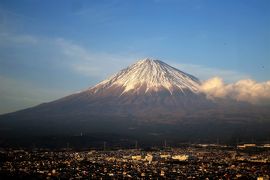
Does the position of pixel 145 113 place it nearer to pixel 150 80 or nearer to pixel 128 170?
pixel 150 80

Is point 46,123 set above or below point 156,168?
above

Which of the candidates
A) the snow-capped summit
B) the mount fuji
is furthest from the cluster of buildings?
the snow-capped summit

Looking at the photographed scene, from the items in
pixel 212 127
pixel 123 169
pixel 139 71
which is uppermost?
pixel 139 71

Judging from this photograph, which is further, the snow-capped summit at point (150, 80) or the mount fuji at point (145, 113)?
the snow-capped summit at point (150, 80)

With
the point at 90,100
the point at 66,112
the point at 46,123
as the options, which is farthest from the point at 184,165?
the point at 90,100

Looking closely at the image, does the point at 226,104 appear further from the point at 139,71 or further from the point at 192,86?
the point at 139,71

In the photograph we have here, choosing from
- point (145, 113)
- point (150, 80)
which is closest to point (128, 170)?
point (145, 113)

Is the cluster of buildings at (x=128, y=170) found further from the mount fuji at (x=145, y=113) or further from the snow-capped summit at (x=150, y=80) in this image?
the snow-capped summit at (x=150, y=80)

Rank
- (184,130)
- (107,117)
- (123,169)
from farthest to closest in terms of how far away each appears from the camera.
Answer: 1. (107,117)
2. (184,130)
3. (123,169)

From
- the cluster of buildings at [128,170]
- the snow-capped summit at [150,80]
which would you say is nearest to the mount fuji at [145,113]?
the snow-capped summit at [150,80]
